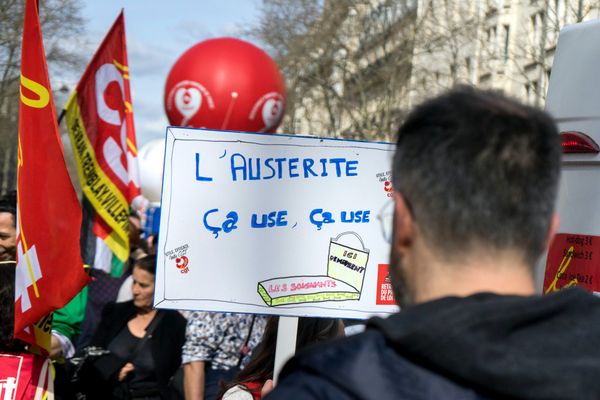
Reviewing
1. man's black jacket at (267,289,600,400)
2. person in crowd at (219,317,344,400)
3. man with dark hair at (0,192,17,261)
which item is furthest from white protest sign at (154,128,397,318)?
man's black jacket at (267,289,600,400)

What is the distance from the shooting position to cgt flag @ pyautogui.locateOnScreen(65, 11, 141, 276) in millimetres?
7770

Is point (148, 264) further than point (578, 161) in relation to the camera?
Yes

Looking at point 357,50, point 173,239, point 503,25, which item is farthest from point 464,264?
point 503,25

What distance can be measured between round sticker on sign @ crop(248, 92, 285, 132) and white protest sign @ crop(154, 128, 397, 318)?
22.9ft

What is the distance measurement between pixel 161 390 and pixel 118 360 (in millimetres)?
344

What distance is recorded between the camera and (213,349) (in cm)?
642

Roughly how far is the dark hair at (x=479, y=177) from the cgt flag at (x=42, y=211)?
125 inches

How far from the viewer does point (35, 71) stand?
4879 millimetres

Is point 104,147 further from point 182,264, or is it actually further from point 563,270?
point 563,270

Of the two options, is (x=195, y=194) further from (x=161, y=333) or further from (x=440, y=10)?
(x=440, y=10)

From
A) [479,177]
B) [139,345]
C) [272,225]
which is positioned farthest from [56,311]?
[479,177]

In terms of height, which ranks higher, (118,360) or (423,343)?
(423,343)

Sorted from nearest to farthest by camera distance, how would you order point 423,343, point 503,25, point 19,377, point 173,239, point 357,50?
point 423,343, point 173,239, point 19,377, point 357,50, point 503,25

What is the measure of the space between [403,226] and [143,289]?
17.8 ft
